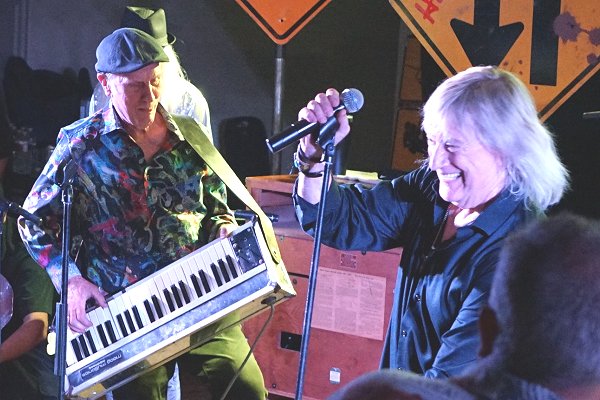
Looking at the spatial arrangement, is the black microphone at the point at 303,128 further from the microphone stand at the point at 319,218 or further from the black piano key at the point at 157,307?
the black piano key at the point at 157,307

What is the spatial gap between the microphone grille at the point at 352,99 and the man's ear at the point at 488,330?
3.91 ft

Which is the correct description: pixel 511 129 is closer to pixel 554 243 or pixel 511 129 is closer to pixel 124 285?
pixel 554 243

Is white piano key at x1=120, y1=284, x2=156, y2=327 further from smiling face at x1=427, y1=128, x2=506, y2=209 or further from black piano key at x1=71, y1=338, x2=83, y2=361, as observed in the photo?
smiling face at x1=427, y1=128, x2=506, y2=209

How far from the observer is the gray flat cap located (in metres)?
3.46

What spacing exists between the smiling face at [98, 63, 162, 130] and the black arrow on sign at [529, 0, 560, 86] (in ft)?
5.06

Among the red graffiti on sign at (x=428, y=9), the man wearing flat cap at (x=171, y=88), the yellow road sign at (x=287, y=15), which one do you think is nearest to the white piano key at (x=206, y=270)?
the man wearing flat cap at (x=171, y=88)

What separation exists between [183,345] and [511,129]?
5.00ft

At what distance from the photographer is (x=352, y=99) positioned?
244cm

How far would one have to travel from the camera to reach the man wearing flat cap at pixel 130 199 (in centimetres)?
339

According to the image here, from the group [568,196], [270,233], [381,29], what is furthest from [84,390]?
[381,29]

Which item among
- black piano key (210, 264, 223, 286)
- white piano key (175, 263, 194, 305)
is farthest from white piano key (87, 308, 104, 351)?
black piano key (210, 264, 223, 286)

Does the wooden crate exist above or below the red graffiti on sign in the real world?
below

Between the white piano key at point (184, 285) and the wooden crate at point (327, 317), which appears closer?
the white piano key at point (184, 285)

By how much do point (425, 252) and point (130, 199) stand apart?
1.32m
